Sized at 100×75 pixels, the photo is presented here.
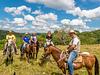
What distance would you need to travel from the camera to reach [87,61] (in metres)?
13.7

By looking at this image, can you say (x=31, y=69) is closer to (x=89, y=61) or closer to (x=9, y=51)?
(x=9, y=51)

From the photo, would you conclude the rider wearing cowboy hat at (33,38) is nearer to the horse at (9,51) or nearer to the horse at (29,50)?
the horse at (29,50)

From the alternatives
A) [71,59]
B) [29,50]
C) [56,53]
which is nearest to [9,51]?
[29,50]

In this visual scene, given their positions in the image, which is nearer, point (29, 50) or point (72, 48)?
point (72, 48)

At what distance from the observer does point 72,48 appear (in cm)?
1262

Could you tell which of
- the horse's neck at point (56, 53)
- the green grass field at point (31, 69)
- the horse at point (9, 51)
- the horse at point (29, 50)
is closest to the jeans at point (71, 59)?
the horse's neck at point (56, 53)

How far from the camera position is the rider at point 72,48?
12.6m

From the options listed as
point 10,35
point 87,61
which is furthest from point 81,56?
point 10,35

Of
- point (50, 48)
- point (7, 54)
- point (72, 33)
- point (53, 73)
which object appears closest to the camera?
point (72, 33)

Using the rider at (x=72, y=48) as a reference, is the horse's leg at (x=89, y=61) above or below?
below

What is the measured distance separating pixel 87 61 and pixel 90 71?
23.8 inches

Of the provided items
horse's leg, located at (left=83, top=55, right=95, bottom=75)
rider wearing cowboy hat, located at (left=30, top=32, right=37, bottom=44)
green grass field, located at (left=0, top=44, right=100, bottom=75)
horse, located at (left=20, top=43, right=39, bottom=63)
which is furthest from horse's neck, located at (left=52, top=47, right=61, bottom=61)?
horse, located at (left=20, top=43, right=39, bottom=63)

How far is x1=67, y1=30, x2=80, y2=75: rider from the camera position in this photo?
41.4 feet

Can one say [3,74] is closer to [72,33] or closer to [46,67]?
[46,67]
